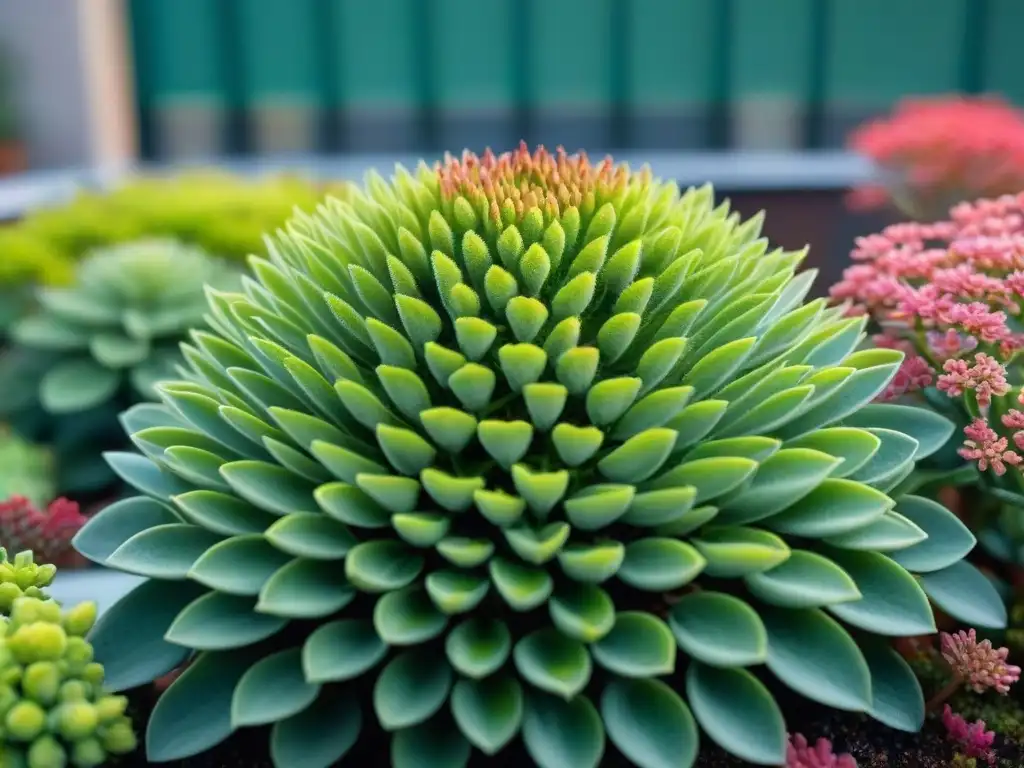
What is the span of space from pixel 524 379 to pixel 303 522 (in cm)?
25

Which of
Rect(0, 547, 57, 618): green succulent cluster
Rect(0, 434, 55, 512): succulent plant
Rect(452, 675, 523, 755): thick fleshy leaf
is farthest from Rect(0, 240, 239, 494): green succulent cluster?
Rect(452, 675, 523, 755): thick fleshy leaf

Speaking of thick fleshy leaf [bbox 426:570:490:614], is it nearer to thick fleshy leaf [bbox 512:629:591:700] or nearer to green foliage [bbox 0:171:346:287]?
thick fleshy leaf [bbox 512:629:591:700]

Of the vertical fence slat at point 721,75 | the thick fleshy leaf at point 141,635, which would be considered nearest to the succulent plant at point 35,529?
the thick fleshy leaf at point 141,635

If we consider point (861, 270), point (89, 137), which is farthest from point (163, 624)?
point (89, 137)

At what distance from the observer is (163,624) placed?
3.41 ft

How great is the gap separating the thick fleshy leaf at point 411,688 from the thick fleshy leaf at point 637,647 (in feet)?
0.48

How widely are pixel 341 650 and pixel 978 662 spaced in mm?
672

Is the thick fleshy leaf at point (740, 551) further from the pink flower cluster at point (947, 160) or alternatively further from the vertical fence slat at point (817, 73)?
the vertical fence slat at point (817, 73)

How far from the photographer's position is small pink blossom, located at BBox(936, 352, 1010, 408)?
1.13 metres

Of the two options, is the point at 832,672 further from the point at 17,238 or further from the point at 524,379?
the point at 17,238

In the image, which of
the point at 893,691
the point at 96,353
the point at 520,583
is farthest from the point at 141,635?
the point at 96,353

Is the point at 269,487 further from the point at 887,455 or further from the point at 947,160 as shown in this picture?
the point at 947,160

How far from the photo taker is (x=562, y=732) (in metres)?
0.90

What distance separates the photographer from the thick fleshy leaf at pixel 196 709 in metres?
0.94
